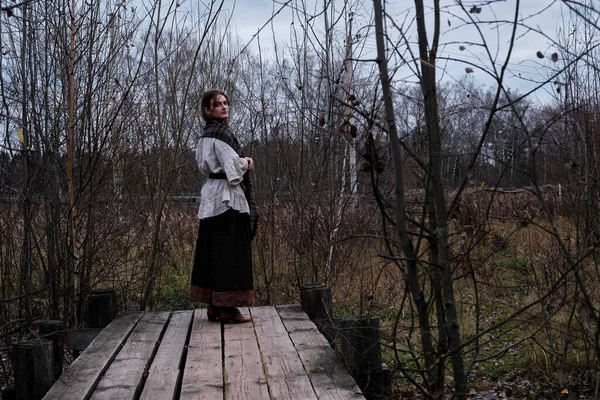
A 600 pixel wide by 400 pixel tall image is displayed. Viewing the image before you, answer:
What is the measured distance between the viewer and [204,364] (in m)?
3.75

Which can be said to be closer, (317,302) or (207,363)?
(207,363)

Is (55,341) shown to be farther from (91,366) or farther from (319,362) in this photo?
(319,362)

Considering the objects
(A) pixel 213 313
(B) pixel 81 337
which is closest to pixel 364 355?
(A) pixel 213 313

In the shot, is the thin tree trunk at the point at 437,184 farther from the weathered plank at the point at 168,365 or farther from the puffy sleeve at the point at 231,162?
the puffy sleeve at the point at 231,162

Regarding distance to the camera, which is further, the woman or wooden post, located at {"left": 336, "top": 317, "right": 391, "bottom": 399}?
the woman

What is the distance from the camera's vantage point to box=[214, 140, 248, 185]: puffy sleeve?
4773mm

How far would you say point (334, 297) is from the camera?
7270mm

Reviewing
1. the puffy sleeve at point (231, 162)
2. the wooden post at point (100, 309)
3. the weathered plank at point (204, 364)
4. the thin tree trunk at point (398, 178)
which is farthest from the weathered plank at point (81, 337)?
the thin tree trunk at point (398, 178)

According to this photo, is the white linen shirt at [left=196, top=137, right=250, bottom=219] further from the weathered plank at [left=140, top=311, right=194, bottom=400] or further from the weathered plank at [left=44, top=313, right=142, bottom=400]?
the weathered plank at [left=44, top=313, right=142, bottom=400]

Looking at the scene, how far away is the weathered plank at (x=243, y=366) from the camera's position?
127 inches

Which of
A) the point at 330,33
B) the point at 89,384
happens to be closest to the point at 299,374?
the point at 89,384

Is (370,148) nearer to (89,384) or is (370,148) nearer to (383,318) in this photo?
(89,384)

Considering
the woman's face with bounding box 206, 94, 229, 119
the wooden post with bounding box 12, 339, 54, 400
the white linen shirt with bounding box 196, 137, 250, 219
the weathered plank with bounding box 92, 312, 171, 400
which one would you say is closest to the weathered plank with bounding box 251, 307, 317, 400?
the weathered plank with bounding box 92, 312, 171, 400

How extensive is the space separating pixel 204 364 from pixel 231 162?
1.58 metres
